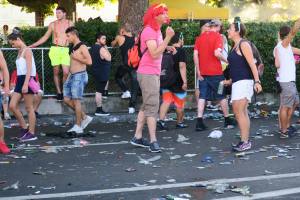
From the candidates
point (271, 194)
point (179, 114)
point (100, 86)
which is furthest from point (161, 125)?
point (271, 194)

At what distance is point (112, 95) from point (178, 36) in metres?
2.86

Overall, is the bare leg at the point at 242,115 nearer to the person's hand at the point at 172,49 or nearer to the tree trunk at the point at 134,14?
the person's hand at the point at 172,49

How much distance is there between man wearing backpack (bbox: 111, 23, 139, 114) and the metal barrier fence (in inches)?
11.9

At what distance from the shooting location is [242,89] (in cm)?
889

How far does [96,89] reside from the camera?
1302 centimetres

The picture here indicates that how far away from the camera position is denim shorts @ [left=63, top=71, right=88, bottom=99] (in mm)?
10477

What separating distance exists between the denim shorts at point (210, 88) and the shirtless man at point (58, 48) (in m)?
3.24

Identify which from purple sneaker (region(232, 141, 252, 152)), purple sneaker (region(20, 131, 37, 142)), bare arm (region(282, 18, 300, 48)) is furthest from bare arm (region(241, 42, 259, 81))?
purple sneaker (region(20, 131, 37, 142))

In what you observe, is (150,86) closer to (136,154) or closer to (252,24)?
(136,154)

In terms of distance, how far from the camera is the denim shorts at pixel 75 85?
10477mm

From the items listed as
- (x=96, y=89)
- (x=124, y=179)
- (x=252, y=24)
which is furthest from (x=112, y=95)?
(x=124, y=179)

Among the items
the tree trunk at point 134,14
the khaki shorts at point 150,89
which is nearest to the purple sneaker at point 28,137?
the khaki shorts at point 150,89

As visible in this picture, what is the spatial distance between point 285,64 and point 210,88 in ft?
5.01

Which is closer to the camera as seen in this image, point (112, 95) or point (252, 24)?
point (112, 95)
